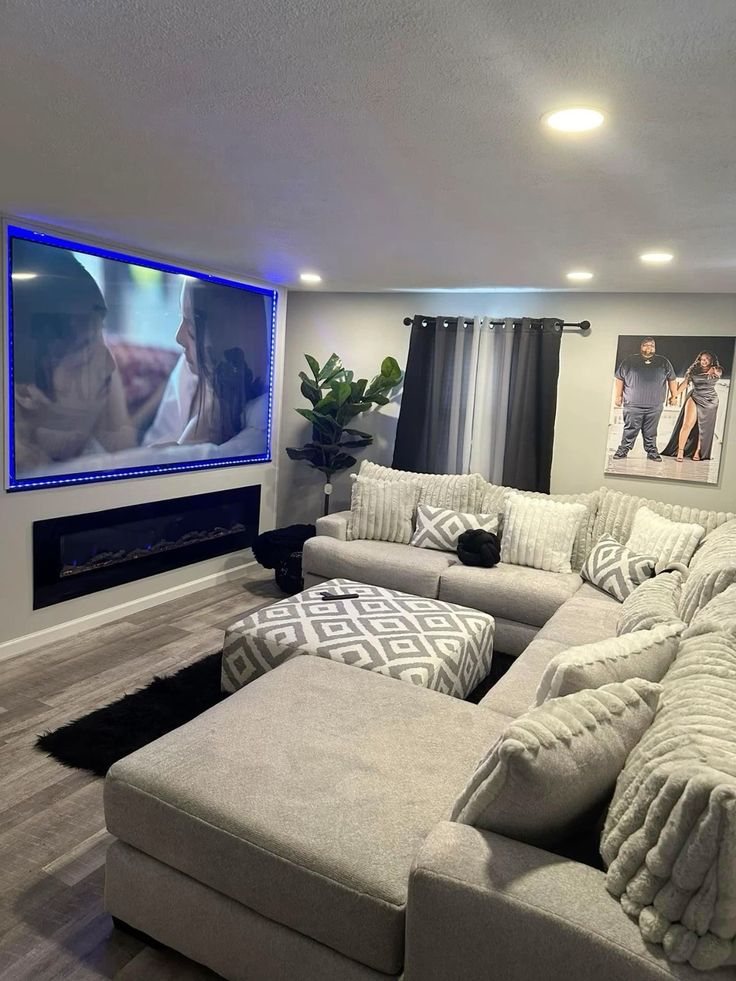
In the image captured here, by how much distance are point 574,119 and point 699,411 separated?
3243mm

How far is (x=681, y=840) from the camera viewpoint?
3.88ft

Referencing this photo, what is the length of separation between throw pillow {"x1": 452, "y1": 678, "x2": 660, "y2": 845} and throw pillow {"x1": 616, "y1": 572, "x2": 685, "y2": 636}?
696 mm

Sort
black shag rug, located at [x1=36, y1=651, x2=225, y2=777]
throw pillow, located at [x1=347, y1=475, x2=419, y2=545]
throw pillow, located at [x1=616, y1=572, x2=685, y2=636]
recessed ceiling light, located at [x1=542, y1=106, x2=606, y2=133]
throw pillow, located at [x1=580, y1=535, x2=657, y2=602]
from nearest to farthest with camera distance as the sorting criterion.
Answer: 1. recessed ceiling light, located at [x1=542, y1=106, x2=606, y2=133]
2. throw pillow, located at [x1=616, y1=572, x2=685, y2=636]
3. black shag rug, located at [x1=36, y1=651, x2=225, y2=777]
4. throw pillow, located at [x1=580, y1=535, x2=657, y2=602]
5. throw pillow, located at [x1=347, y1=475, x2=419, y2=545]

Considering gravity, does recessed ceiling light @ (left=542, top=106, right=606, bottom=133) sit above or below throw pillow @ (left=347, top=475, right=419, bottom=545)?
above

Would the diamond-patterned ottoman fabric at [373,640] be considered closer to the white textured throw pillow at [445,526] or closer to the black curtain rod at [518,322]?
the white textured throw pillow at [445,526]

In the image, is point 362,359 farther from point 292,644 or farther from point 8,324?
point 292,644

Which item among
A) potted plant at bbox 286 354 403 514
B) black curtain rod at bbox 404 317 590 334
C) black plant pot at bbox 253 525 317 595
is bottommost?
black plant pot at bbox 253 525 317 595

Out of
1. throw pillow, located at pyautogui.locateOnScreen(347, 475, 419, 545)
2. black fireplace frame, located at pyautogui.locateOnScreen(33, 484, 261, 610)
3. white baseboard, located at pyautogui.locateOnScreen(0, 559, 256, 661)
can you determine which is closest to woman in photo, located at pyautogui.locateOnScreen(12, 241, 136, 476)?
black fireplace frame, located at pyautogui.locateOnScreen(33, 484, 261, 610)

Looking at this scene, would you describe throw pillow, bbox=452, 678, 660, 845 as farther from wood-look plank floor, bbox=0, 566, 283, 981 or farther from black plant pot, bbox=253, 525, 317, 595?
black plant pot, bbox=253, 525, 317, 595

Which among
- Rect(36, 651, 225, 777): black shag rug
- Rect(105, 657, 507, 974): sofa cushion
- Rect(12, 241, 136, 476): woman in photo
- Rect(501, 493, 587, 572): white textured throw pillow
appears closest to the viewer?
Rect(105, 657, 507, 974): sofa cushion

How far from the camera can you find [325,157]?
2.10 metres

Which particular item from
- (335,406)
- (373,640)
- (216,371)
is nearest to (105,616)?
(216,371)

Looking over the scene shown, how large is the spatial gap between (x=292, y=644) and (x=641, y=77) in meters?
2.31

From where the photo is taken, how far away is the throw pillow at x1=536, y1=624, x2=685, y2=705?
1.72m
